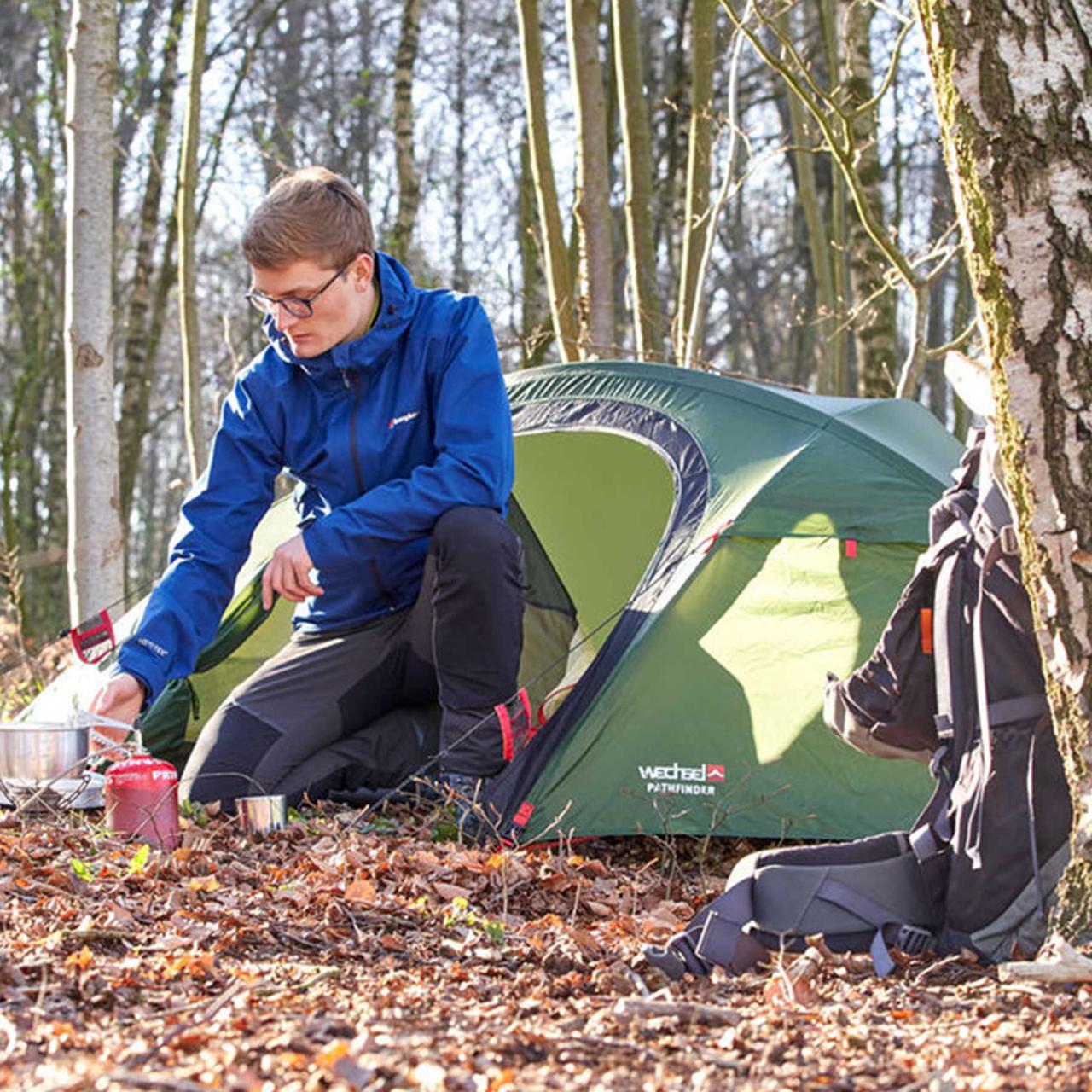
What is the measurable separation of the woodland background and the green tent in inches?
86.0

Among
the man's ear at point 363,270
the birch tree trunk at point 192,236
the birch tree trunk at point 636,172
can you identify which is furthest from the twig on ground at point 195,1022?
the birch tree trunk at point 192,236

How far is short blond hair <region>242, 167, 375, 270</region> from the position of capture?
12.4ft

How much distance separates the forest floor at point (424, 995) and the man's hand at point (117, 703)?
290 mm

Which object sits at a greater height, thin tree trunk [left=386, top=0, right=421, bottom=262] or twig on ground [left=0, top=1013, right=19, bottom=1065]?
thin tree trunk [left=386, top=0, right=421, bottom=262]

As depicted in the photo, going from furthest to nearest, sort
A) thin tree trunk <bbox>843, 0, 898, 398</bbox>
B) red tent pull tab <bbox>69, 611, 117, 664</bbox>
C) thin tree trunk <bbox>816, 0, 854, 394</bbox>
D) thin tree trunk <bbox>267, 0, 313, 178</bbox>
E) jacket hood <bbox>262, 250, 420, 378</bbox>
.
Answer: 1. thin tree trunk <bbox>267, 0, 313, 178</bbox>
2. thin tree trunk <bbox>816, 0, 854, 394</bbox>
3. thin tree trunk <bbox>843, 0, 898, 398</bbox>
4. red tent pull tab <bbox>69, 611, 117, 664</bbox>
5. jacket hood <bbox>262, 250, 420, 378</bbox>

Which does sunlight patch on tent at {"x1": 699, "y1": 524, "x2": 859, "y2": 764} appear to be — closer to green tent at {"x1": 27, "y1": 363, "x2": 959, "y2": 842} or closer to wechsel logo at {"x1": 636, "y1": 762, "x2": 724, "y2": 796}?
green tent at {"x1": 27, "y1": 363, "x2": 959, "y2": 842}

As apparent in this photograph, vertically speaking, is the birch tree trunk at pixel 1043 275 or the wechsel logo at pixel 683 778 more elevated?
→ the birch tree trunk at pixel 1043 275

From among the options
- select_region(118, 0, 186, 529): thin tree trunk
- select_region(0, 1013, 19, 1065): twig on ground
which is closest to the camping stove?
select_region(0, 1013, 19, 1065): twig on ground

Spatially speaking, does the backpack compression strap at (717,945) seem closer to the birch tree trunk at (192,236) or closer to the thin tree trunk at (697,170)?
the thin tree trunk at (697,170)

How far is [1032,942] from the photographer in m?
2.50

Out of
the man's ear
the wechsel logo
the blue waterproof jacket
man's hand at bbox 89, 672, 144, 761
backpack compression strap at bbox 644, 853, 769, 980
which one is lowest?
backpack compression strap at bbox 644, 853, 769, 980

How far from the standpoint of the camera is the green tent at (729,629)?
375 cm

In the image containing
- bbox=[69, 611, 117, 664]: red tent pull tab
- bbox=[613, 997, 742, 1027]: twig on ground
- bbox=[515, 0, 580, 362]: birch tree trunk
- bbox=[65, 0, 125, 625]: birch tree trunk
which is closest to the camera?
bbox=[613, 997, 742, 1027]: twig on ground

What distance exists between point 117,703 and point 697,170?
5597 millimetres
